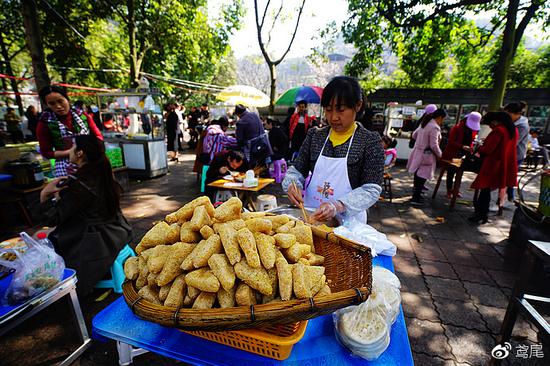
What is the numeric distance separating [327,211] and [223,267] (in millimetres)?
1055

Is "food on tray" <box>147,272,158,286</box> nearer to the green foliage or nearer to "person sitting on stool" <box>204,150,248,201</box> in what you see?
"person sitting on stool" <box>204,150,248,201</box>

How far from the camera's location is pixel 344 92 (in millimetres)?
1887

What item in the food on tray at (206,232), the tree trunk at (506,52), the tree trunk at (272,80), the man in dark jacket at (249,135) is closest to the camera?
the food on tray at (206,232)

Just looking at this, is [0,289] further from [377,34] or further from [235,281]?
[377,34]

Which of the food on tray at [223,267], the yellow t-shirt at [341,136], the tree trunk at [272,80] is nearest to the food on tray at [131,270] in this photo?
the food on tray at [223,267]

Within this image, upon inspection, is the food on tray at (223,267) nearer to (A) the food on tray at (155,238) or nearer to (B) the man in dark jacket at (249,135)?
(A) the food on tray at (155,238)

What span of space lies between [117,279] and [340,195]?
8.98 ft

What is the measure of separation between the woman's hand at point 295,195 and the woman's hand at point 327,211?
227mm

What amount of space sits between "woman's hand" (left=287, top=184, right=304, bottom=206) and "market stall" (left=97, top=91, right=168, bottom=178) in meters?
7.29

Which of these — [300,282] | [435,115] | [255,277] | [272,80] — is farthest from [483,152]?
[272,80]

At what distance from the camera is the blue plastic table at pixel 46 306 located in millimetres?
1641

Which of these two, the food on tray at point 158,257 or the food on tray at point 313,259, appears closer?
the food on tray at point 158,257

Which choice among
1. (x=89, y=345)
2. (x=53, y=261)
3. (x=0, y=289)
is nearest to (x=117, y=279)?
(x=89, y=345)

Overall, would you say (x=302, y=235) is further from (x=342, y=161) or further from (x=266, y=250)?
(x=342, y=161)
